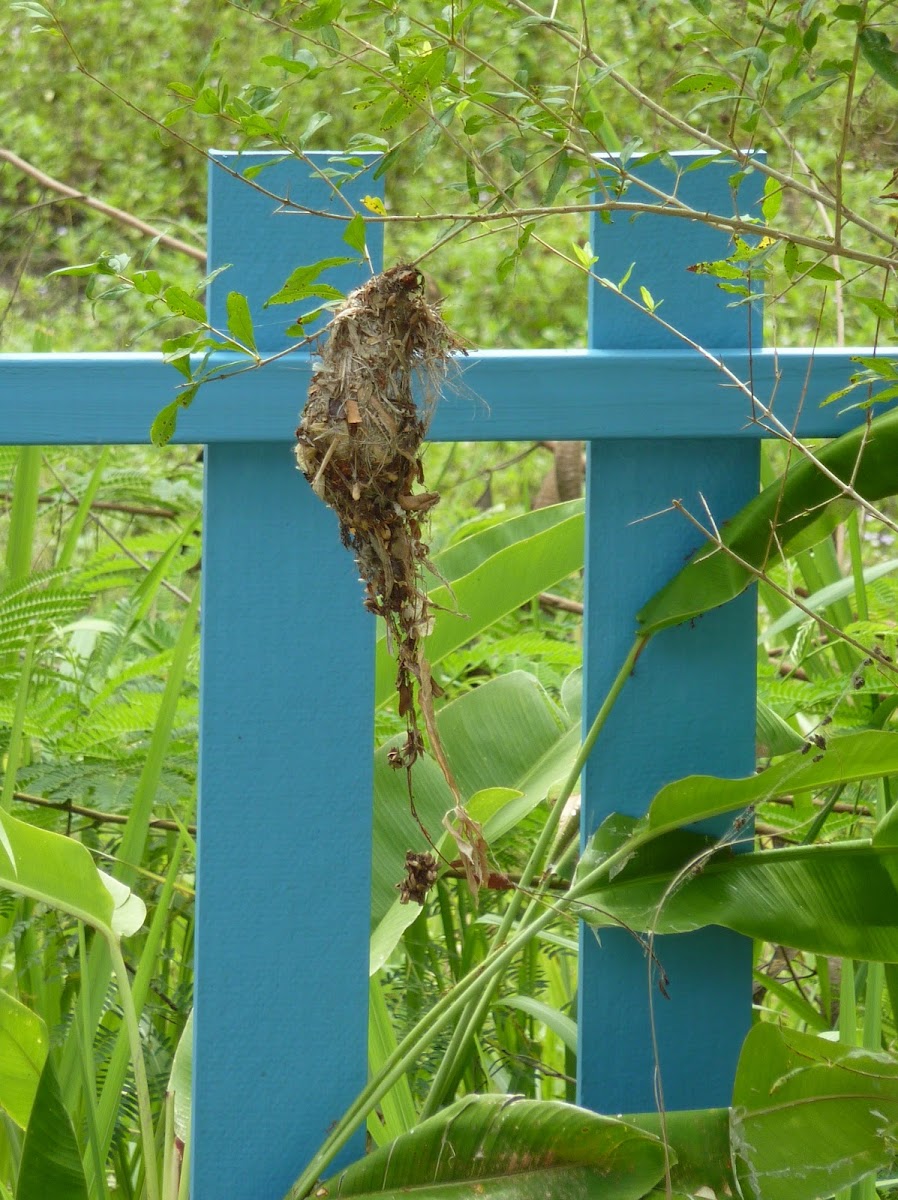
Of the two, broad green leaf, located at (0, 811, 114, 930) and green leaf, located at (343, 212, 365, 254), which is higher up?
green leaf, located at (343, 212, 365, 254)

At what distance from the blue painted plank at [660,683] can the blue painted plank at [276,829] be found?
19 centimetres

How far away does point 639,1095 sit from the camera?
1.10m

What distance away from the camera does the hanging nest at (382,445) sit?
0.78 m

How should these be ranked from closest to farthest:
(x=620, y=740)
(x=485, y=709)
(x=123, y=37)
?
(x=620, y=740)
(x=485, y=709)
(x=123, y=37)

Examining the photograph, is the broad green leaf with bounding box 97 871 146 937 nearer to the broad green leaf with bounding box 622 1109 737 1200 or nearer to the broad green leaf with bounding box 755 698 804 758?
the broad green leaf with bounding box 622 1109 737 1200

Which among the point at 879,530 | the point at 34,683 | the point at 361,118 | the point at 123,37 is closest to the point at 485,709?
the point at 34,683

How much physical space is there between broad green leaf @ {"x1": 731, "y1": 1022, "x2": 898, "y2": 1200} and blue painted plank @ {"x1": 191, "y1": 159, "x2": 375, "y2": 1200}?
1.00ft

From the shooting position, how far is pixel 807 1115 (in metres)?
0.92

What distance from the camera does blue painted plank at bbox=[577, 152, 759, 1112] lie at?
105 centimetres

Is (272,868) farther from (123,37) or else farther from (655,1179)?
(123,37)

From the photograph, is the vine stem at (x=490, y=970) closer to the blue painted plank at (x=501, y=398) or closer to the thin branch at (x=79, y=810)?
the blue painted plank at (x=501, y=398)

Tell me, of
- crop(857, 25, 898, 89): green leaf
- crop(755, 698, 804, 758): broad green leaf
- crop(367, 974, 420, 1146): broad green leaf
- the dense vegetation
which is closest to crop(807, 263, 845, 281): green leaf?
the dense vegetation

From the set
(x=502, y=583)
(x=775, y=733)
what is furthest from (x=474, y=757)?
(x=775, y=733)

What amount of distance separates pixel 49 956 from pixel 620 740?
60 centimetres
